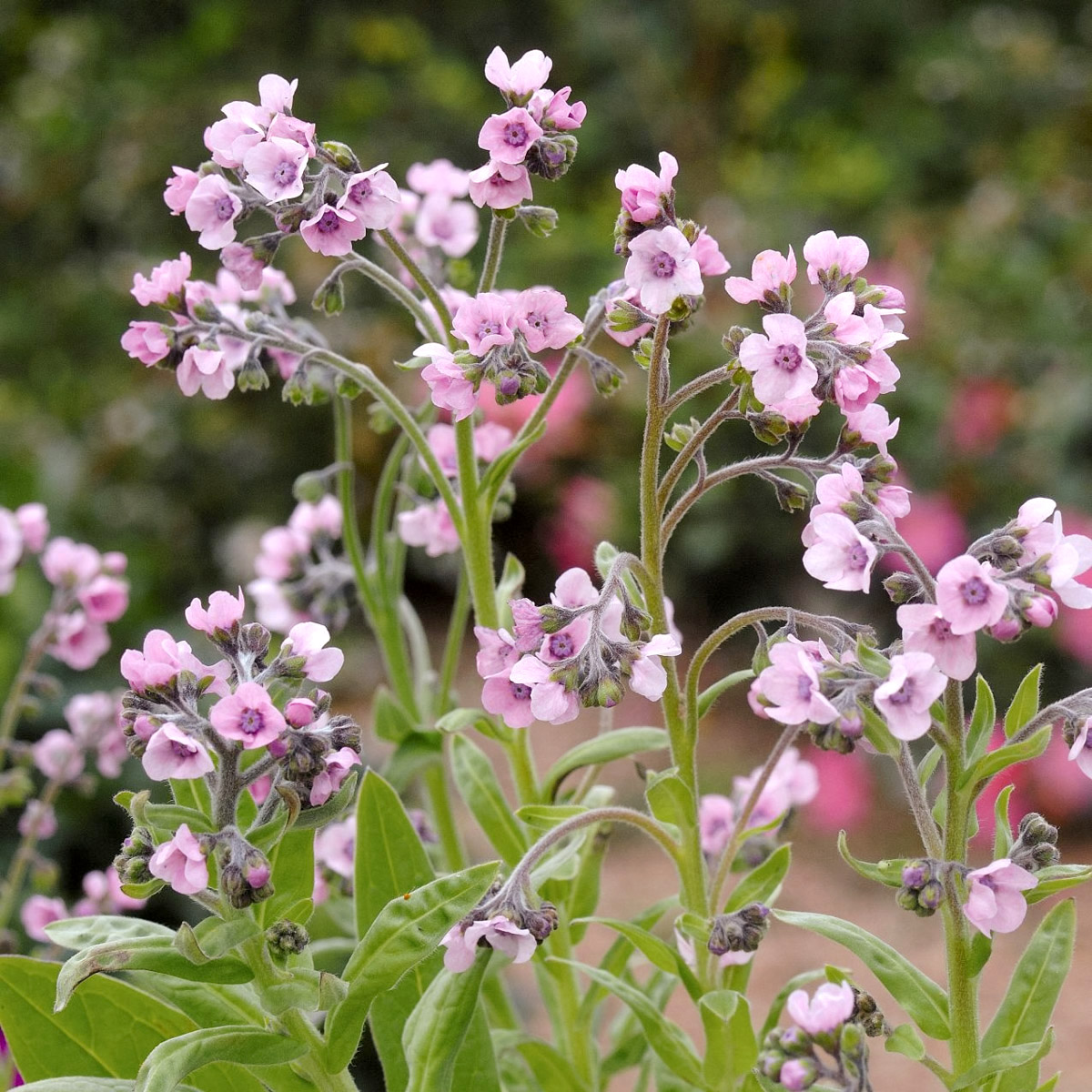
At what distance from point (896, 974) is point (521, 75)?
543mm

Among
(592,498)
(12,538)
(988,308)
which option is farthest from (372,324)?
(12,538)

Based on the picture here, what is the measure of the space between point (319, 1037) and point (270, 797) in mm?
146

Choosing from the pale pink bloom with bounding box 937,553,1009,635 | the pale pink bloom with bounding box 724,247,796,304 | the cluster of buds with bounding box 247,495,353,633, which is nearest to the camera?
the pale pink bloom with bounding box 937,553,1009,635

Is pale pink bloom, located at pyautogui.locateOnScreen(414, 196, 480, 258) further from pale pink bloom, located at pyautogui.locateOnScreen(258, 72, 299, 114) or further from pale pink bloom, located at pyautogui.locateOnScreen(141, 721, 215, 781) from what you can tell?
pale pink bloom, located at pyautogui.locateOnScreen(141, 721, 215, 781)

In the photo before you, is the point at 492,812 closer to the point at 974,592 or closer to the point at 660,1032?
the point at 660,1032

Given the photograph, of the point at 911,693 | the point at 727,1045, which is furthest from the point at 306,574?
the point at 911,693

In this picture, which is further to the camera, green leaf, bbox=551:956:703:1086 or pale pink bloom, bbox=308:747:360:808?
green leaf, bbox=551:956:703:1086

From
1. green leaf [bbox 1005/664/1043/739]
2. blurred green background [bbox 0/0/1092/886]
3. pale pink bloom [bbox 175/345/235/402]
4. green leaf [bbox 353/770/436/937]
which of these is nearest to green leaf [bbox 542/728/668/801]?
green leaf [bbox 353/770/436/937]

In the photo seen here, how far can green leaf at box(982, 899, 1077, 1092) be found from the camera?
0.76 meters

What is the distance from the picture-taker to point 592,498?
3523mm

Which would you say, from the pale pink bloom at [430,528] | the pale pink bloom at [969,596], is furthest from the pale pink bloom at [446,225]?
the pale pink bloom at [969,596]

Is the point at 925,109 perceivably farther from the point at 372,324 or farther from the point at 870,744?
the point at 870,744

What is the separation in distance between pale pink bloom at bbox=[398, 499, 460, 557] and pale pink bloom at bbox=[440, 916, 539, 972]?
0.36m

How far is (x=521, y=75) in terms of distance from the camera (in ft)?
2.47
